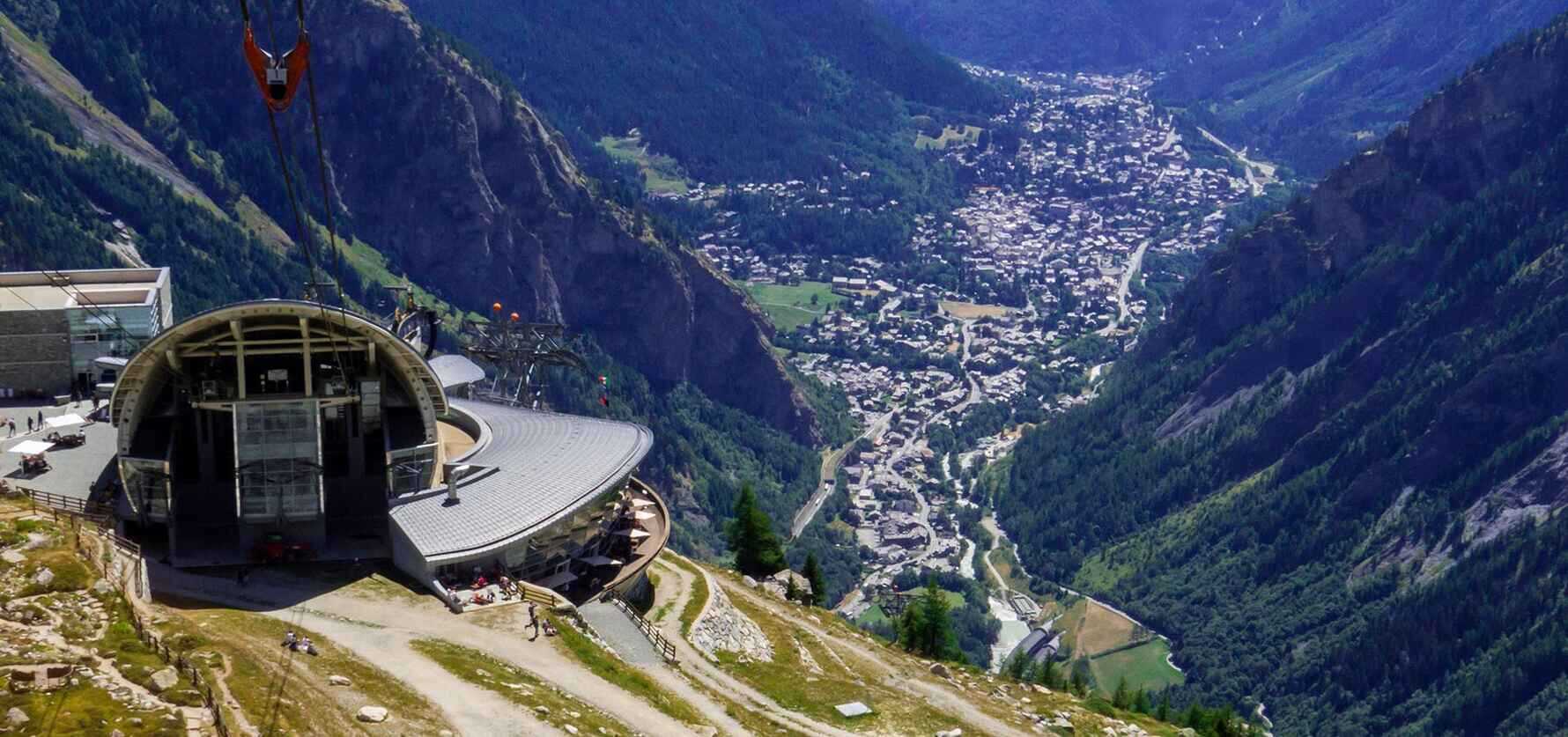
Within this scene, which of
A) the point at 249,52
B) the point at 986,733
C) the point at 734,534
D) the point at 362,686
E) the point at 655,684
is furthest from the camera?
the point at 734,534

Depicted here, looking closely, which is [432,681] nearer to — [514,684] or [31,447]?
[514,684]

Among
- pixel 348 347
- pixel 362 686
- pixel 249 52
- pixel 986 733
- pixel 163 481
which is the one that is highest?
pixel 249 52

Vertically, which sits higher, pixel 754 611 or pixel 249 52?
A: pixel 249 52

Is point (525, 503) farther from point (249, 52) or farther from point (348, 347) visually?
point (249, 52)

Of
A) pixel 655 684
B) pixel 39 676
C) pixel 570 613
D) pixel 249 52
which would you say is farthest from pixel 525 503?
pixel 249 52

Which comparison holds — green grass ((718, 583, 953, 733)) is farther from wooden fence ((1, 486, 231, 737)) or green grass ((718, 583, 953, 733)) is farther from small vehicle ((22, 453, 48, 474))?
small vehicle ((22, 453, 48, 474))

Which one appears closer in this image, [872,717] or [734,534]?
[872,717]

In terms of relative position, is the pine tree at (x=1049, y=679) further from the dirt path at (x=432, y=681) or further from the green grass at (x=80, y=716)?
the green grass at (x=80, y=716)
